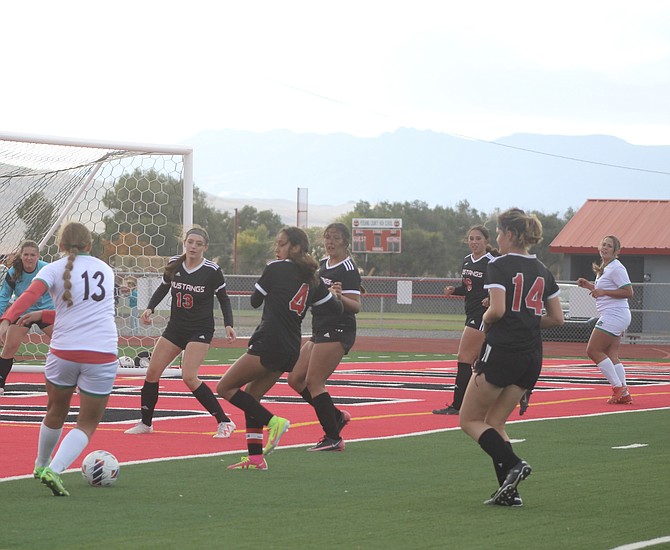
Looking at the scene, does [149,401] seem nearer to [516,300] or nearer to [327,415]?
[327,415]

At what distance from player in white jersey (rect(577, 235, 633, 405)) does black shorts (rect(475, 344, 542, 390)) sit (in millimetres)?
7599

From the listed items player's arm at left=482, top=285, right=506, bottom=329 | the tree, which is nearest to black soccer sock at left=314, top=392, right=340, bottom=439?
player's arm at left=482, top=285, right=506, bottom=329

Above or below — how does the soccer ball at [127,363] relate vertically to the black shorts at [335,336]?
below

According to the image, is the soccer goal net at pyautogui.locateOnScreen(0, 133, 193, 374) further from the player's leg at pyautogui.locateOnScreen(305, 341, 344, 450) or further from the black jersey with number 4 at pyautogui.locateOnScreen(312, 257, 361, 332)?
the player's leg at pyautogui.locateOnScreen(305, 341, 344, 450)

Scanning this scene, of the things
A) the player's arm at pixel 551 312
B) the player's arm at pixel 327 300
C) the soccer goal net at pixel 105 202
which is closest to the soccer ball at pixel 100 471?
the player's arm at pixel 327 300

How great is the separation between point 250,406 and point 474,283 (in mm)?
5102

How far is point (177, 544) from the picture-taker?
685 centimetres

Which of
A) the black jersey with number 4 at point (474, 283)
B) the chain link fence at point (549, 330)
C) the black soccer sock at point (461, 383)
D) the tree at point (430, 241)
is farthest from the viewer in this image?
the tree at point (430, 241)

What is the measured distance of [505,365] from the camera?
8.36m

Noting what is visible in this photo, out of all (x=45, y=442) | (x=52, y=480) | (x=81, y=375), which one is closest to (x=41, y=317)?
(x=81, y=375)

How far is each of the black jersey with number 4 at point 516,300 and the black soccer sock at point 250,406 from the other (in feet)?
7.22

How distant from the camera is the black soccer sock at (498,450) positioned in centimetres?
833

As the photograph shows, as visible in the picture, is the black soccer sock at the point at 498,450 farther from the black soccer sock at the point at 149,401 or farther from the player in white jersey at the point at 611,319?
the player in white jersey at the point at 611,319

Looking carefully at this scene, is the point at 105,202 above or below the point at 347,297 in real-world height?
above
